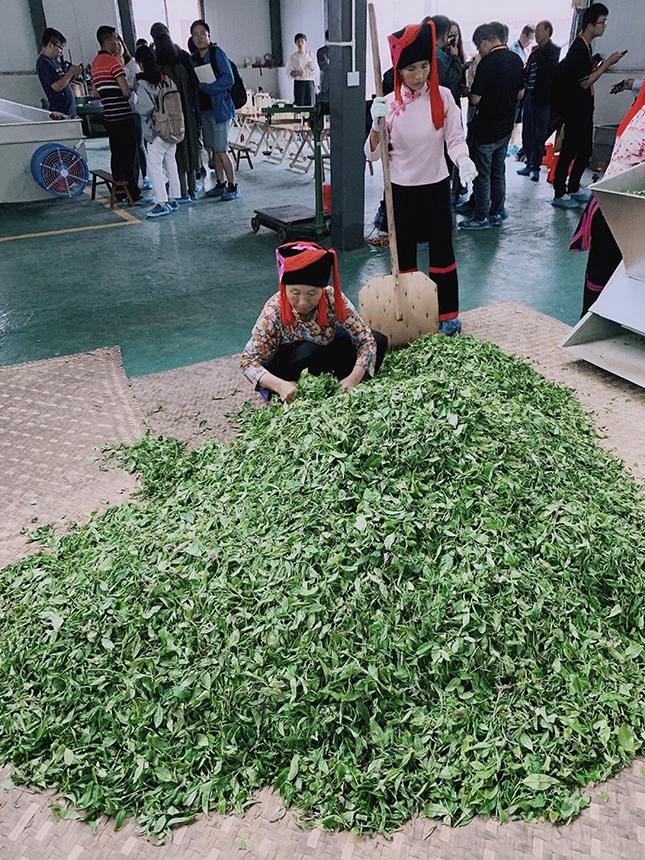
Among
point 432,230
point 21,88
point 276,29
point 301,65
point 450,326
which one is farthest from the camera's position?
point 276,29

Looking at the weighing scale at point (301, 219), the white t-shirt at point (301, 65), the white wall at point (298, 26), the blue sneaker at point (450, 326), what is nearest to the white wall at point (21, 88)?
the white t-shirt at point (301, 65)

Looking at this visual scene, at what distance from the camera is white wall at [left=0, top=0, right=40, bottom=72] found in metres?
12.9

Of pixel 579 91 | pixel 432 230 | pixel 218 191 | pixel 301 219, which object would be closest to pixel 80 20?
pixel 218 191

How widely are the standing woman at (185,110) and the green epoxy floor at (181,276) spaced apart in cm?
36

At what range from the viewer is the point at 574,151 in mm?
6730

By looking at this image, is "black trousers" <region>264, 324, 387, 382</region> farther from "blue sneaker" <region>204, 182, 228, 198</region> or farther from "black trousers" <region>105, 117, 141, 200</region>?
"blue sneaker" <region>204, 182, 228, 198</region>

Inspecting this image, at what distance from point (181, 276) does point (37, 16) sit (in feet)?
35.9

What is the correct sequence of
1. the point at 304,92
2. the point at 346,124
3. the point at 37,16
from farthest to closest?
the point at 37,16 → the point at 304,92 → the point at 346,124

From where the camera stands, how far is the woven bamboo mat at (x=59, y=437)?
2.71 m

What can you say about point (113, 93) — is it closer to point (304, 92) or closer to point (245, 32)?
point (304, 92)

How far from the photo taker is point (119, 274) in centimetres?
554

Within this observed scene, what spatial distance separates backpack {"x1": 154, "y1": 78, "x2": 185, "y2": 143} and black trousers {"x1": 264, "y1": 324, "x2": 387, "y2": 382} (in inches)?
183

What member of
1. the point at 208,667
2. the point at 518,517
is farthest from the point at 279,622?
the point at 518,517

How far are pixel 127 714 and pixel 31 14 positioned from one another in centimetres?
1499
